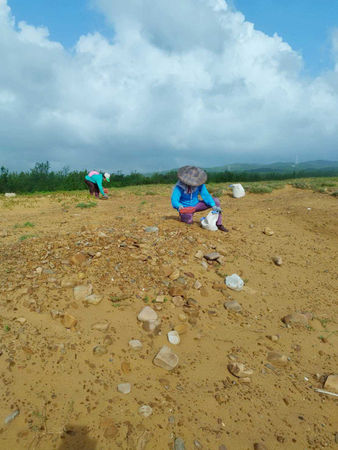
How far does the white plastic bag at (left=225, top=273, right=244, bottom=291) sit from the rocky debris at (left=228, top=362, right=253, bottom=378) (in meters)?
1.34

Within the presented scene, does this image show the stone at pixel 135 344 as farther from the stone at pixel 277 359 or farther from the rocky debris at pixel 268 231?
the rocky debris at pixel 268 231

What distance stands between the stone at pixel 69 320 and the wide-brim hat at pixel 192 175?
3.32 metres

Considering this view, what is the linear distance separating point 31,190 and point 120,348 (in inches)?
732

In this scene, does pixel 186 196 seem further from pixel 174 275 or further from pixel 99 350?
pixel 99 350

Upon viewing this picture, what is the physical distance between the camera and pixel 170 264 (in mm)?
3803

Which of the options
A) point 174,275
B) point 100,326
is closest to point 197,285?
point 174,275

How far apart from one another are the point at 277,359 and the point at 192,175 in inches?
140

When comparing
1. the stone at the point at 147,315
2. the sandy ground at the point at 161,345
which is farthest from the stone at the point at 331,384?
the stone at the point at 147,315

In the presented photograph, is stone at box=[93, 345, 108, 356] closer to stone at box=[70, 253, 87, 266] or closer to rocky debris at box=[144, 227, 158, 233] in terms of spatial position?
stone at box=[70, 253, 87, 266]

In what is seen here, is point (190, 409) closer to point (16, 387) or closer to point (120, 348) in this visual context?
point (120, 348)

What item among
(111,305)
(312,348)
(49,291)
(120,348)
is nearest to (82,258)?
(49,291)

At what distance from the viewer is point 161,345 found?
255 cm

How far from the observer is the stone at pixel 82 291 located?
301 centimetres

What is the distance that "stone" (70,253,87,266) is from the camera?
3.53m
